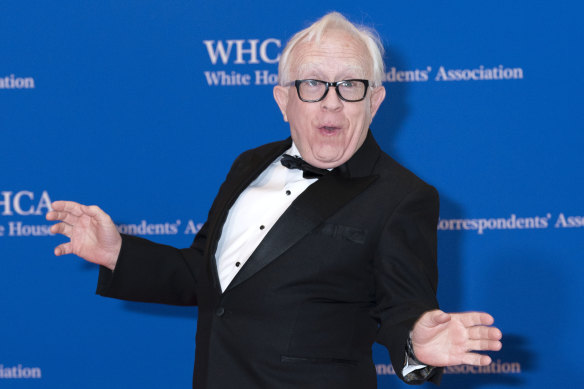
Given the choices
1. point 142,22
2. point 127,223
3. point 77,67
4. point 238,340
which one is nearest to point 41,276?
point 127,223

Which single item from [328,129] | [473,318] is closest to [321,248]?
[328,129]

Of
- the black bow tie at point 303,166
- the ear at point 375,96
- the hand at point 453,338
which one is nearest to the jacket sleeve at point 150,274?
the black bow tie at point 303,166

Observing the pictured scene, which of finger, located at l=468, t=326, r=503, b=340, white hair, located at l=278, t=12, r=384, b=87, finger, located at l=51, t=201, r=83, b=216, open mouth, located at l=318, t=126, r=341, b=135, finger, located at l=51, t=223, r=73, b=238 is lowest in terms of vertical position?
finger, located at l=468, t=326, r=503, b=340

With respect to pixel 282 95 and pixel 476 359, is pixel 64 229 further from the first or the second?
pixel 476 359

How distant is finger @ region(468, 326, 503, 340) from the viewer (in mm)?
1271

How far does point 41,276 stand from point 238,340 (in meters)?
1.96

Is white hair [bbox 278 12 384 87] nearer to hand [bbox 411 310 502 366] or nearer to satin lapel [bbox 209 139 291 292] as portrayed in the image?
satin lapel [bbox 209 139 291 292]

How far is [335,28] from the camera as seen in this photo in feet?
5.81

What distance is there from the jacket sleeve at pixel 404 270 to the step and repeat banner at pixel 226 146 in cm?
158

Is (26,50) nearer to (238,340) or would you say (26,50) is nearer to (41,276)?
(41,276)

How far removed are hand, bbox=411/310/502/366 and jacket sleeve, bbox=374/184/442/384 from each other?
7cm

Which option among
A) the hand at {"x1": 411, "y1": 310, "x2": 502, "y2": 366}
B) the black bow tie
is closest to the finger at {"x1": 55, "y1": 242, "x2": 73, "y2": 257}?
the black bow tie

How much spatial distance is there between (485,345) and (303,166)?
70cm

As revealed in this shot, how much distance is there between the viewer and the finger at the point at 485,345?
49.8 inches
